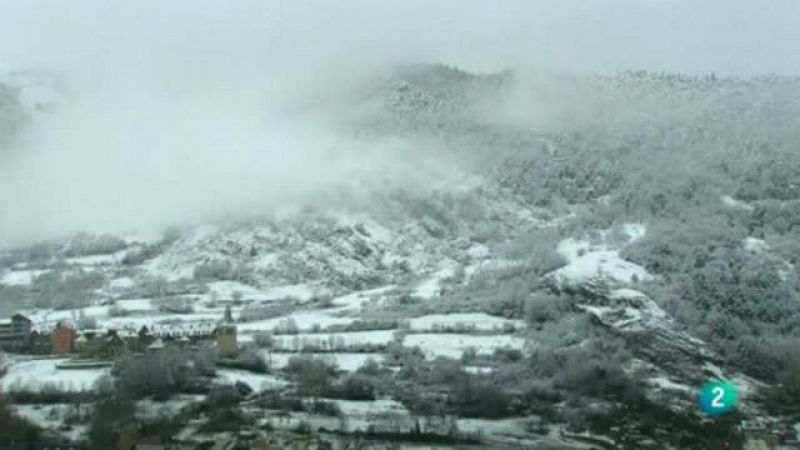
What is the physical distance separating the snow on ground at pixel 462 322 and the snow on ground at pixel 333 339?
19.2 ft

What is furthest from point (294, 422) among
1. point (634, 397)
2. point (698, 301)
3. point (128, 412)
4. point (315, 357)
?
point (698, 301)

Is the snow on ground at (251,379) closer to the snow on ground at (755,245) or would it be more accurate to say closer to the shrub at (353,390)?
the shrub at (353,390)

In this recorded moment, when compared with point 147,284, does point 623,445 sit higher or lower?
lower

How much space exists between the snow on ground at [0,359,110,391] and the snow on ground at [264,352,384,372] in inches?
757

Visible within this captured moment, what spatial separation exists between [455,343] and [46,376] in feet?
159

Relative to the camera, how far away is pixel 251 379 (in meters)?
136

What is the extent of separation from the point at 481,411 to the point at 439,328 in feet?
115

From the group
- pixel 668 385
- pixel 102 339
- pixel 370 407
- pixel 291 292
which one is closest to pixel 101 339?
pixel 102 339

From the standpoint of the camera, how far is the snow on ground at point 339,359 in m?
143

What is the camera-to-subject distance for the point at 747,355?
158 metres

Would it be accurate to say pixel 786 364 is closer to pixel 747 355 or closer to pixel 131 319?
pixel 747 355

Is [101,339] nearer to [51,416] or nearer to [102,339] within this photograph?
[102,339]

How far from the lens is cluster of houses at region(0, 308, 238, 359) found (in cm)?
14212

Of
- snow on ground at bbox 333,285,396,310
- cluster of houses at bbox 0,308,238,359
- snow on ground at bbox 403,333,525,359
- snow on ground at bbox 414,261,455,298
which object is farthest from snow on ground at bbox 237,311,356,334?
snow on ground at bbox 414,261,455,298
